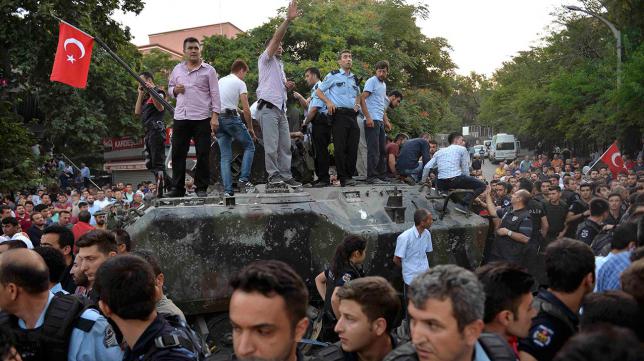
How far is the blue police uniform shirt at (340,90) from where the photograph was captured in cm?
889

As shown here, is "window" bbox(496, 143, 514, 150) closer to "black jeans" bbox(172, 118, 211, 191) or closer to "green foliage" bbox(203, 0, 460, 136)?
"green foliage" bbox(203, 0, 460, 136)

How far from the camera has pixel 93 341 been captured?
3898 millimetres

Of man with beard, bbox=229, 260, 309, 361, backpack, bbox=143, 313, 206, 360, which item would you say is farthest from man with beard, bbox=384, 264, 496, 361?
backpack, bbox=143, 313, 206, 360

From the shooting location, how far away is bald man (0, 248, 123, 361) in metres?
3.83

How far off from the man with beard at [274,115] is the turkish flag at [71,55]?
126 inches

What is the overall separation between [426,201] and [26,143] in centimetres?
1085

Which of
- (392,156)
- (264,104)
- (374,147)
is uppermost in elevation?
(264,104)

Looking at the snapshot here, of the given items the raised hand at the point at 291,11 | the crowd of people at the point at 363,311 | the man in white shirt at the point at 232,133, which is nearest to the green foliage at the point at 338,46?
the man in white shirt at the point at 232,133

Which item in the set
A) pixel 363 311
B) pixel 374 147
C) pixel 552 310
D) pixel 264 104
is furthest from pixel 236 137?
pixel 552 310

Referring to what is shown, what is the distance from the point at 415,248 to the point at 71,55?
6026mm

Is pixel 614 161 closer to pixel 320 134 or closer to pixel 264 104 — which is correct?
pixel 320 134

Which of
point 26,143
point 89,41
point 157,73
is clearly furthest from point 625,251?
point 157,73

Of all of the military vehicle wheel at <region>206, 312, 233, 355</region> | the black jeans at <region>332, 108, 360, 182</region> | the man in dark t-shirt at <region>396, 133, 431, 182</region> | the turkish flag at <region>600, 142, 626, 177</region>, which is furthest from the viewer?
the turkish flag at <region>600, 142, 626, 177</region>

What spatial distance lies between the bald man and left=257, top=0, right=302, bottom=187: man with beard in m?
4.24
